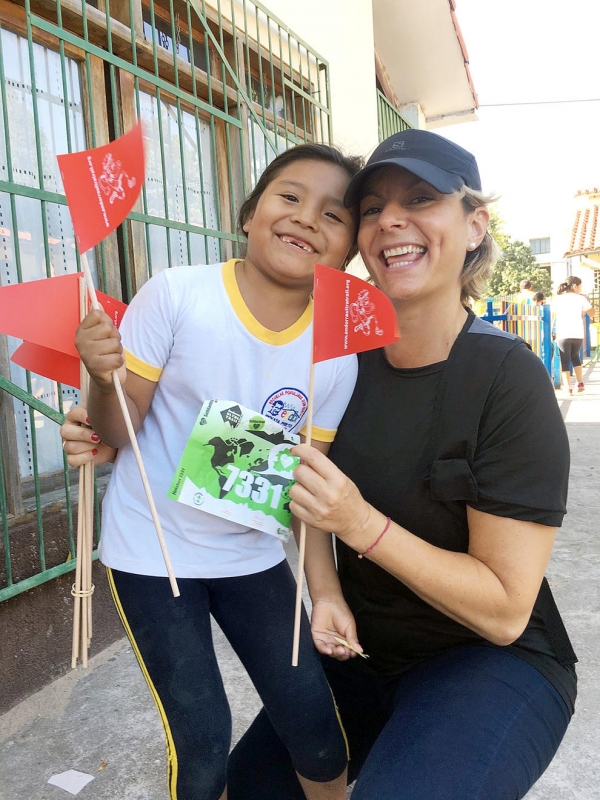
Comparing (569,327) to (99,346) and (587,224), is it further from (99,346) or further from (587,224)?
(587,224)

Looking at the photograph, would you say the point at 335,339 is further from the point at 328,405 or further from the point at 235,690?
the point at 235,690

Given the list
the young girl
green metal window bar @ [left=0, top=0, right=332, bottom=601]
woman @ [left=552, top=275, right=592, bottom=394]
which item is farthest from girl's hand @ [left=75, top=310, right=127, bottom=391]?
woman @ [left=552, top=275, right=592, bottom=394]

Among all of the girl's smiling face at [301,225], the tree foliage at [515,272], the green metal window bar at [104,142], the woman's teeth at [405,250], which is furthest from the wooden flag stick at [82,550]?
the tree foliage at [515,272]

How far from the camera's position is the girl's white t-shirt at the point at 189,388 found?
5.11 ft

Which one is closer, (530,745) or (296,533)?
(530,745)

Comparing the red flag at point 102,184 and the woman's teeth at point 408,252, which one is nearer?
the red flag at point 102,184

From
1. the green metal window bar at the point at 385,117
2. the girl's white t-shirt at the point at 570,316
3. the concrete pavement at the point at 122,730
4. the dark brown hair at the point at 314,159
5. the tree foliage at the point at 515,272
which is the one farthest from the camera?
the tree foliage at the point at 515,272

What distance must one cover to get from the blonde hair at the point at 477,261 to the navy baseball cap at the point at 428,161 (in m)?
0.04

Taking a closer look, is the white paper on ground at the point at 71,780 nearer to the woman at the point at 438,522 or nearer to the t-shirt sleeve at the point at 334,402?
the woman at the point at 438,522

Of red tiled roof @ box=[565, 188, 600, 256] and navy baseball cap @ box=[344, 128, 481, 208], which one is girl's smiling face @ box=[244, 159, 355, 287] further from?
red tiled roof @ box=[565, 188, 600, 256]

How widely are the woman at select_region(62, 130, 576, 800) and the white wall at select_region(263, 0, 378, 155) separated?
379cm

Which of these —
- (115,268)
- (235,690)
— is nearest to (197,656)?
(235,690)

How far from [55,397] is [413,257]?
199 cm

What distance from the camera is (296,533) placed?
1808 millimetres
